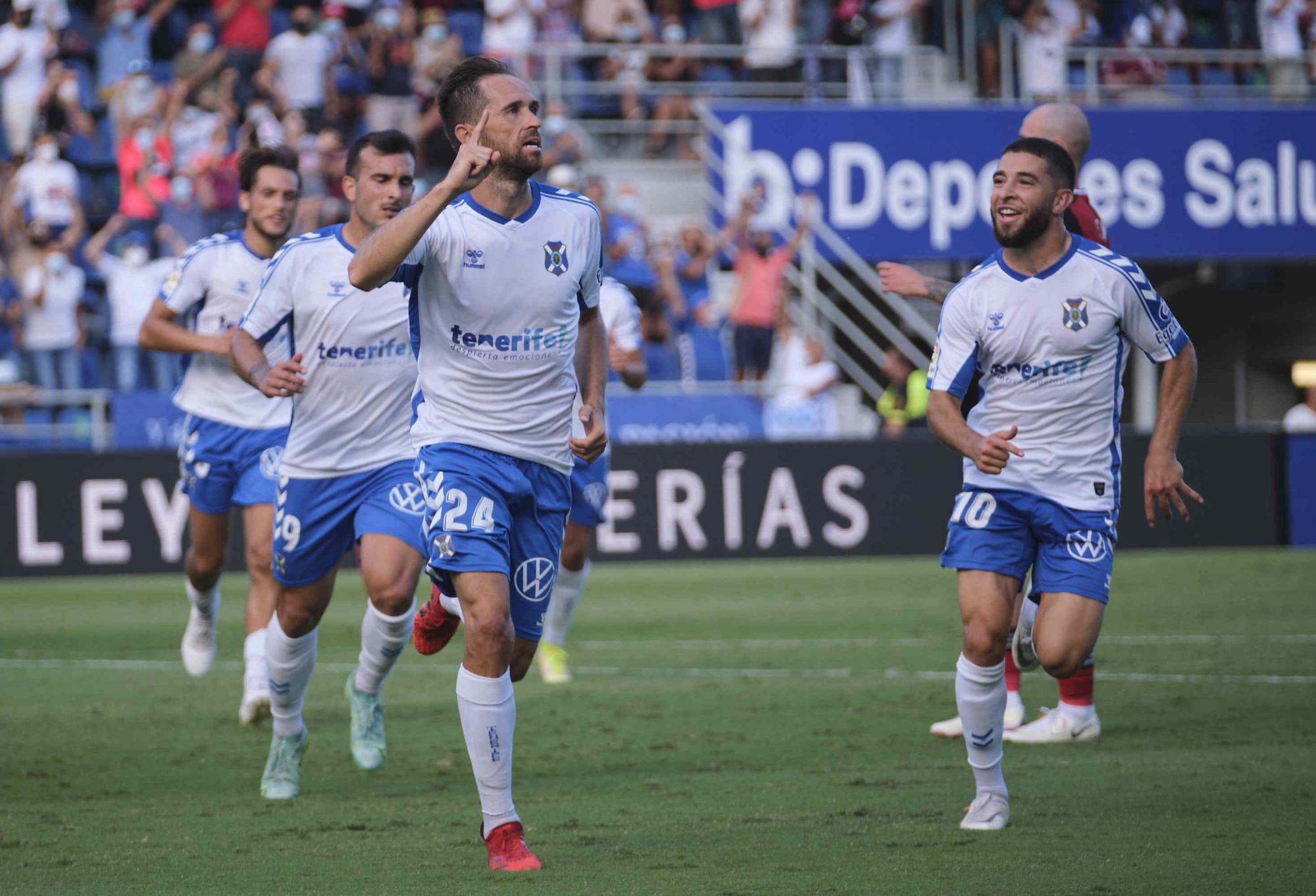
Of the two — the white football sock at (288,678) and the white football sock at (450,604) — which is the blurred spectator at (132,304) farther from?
the white football sock at (450,604)

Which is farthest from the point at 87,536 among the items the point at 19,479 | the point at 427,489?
the point at 427,489

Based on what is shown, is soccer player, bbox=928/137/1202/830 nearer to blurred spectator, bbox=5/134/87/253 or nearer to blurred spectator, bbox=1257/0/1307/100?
blurred spectator, bbox=5/134/87/253

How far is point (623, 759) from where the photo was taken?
25.0 ft

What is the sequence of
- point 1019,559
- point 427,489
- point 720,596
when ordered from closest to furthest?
point 427,489 → point 1019,559 → point 720,596

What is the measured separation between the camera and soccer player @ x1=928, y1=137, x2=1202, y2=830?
622cm

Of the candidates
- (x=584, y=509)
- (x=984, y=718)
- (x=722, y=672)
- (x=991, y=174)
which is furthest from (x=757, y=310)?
(x=984, y=718)

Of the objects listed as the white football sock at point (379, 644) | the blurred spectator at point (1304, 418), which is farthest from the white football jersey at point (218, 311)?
the blurred spectator at point (1304, 418)

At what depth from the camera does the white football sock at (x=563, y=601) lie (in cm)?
1010

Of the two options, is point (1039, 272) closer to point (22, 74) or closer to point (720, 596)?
point (720, 596)

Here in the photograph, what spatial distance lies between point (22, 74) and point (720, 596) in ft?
35.9

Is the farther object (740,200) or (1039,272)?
(740,200)

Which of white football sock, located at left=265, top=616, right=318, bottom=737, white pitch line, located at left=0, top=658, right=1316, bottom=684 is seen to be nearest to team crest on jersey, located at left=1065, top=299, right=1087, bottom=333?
white football sock, located at left=265, top=616, right=318, bottom=737

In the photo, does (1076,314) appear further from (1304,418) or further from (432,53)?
(432,53)

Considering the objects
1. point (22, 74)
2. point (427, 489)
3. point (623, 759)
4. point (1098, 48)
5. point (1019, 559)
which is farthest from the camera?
point (1098, 48)
